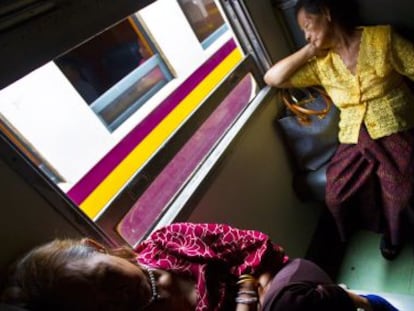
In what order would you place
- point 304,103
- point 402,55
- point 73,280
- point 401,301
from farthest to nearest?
1. point 304,103
2. point 402,55
3. point 401,301
4. point 73,280

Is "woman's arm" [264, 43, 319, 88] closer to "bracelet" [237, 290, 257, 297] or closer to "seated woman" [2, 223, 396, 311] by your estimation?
"seated woman" [2, 223, 396, 311]

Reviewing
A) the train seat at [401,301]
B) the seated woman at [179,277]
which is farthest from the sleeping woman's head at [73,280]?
the train seat at [401,301]

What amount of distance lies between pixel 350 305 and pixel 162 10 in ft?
7.43

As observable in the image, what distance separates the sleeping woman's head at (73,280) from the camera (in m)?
0.88

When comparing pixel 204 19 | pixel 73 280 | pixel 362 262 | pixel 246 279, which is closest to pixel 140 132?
pixel 246 279

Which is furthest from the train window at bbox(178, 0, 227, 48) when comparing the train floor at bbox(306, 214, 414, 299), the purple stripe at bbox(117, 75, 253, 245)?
the train floor at bbox(306, 214, 414, 299)

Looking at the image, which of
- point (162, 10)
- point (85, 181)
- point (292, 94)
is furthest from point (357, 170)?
point (162, 10)

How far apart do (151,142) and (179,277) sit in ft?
2.91

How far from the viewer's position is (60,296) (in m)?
0.89

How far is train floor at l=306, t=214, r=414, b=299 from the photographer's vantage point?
2.27 metres

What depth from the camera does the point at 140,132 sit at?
1998 mm

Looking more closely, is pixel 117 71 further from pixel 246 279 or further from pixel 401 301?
pixel 401 301

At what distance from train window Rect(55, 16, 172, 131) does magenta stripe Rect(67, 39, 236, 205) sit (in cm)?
24

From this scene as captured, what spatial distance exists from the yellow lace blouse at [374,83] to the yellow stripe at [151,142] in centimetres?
64
